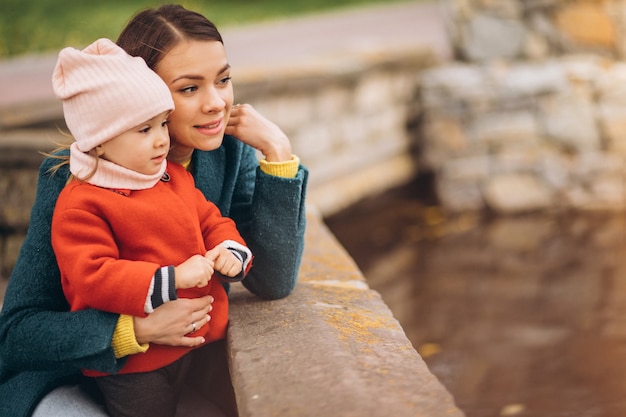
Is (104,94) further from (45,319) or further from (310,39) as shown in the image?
(310,39)

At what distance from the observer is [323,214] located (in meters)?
6.17

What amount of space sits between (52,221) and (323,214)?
442 centimetres

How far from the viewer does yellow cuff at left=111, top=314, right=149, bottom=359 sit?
178 centimetres

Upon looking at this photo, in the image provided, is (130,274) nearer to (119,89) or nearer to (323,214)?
(119,89)

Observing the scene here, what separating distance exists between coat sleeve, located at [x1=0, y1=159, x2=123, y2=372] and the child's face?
0.58 feet

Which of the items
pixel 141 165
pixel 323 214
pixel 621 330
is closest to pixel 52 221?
pixel 141 165

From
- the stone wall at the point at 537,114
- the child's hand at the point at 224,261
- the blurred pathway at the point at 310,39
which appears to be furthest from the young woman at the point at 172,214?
the stone wall at the point at 537,114

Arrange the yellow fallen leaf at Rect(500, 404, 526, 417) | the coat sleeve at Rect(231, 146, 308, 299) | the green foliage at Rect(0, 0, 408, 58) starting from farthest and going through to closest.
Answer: the green foliage at Rect(0, 0, 408, 58)
the yellow fallen leaf at Rect(500, 404, 526, 417)
the coat sleeve at Rect(231, 146, 308, 299)

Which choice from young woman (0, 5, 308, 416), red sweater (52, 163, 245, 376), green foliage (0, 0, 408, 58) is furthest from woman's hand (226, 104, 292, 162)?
green foliage (0, 0, 408, 58)

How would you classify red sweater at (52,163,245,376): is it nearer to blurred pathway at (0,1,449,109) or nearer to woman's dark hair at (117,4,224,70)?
woman's dark hair at (117,4,224,70)

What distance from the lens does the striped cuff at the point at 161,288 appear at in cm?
173

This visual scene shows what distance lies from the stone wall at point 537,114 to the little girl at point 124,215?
4927mm

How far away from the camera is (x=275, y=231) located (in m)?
2.15

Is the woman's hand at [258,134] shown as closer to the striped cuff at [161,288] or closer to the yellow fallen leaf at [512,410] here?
the striped cuff at [161,288]
